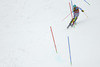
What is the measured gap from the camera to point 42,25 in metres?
9.16

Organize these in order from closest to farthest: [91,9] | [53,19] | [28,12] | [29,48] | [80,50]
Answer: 1. [80,50]
2. [29,48]
3. [91,9]
4. [53,19]
5. [28,12]

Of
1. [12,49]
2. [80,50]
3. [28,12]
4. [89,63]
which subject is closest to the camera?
[89,63]

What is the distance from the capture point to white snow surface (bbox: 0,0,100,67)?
516 cm

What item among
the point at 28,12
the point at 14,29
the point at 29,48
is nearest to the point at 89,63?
the point at 29,48

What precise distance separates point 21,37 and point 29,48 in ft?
5.34

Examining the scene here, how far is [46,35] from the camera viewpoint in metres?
7.76

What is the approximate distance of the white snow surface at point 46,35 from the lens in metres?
5.16

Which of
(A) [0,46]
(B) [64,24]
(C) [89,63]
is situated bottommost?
(A) [0,46]

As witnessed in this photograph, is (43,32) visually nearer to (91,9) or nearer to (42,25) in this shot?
(42,25)

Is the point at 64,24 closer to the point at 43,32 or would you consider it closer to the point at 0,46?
the point at 43,32

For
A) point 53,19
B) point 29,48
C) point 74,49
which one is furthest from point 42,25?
point 74,49

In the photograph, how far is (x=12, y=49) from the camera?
742 centimetres

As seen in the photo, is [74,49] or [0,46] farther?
[0,46]

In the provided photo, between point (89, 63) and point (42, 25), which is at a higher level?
point (89, 63)
